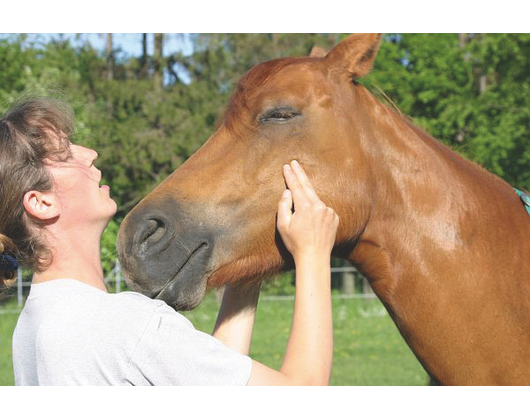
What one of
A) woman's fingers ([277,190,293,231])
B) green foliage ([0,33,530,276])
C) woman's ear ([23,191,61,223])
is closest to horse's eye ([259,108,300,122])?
woman's fingers ([277,190,293,231])

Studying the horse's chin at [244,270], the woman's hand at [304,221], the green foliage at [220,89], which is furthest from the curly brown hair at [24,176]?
the green foliage at [220,89]

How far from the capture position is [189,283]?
263cm

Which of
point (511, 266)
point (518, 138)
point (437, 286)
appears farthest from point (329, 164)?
point (518, 138)

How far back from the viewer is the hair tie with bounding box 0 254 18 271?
7.70 ft

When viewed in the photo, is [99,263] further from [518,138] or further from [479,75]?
[479,75]

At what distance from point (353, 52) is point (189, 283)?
123 cm

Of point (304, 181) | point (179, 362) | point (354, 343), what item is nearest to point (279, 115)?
point (304, 181)

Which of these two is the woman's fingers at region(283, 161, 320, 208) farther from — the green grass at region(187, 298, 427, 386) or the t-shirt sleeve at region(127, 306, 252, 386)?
the green grass at region(187, 298, 427, 386)

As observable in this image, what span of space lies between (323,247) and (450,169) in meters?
0.86

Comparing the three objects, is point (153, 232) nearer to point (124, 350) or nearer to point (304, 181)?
point (304, 181)

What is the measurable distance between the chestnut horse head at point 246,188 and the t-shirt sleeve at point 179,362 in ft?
2.02

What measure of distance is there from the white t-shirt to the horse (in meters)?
0.57

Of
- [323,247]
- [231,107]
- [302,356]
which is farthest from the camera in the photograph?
[231,107]

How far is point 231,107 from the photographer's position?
112 inches
